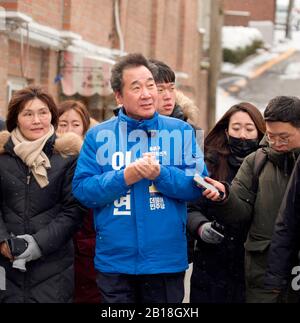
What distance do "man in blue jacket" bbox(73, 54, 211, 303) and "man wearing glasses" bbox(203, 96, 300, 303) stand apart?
0.33 m

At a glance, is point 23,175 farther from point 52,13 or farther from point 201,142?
point 52,13

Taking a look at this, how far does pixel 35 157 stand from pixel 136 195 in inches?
28.5

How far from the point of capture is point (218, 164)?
5.45m

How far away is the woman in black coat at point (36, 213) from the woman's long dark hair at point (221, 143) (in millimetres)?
1035

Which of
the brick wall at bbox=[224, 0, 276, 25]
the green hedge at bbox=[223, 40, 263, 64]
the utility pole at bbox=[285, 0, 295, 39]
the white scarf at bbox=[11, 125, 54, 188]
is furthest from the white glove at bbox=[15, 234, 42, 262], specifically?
the utility pole at bbox=[285, 0, 295, 39]

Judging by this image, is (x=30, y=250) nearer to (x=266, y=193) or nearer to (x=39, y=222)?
(x=39, y=222)

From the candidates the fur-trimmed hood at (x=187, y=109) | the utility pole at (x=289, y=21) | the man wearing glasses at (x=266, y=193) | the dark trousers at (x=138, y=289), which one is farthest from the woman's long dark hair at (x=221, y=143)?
the utility pole at (x=289, y=21)

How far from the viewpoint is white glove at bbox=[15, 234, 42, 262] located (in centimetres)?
464

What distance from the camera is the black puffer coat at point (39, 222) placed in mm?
4734

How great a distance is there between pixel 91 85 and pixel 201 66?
12.7 meters

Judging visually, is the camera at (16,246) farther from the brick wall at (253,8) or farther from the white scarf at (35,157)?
the brick wall at (253,8)

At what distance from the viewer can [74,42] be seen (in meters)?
13.0

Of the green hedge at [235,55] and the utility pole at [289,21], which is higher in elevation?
the utility pole at [289,21]
